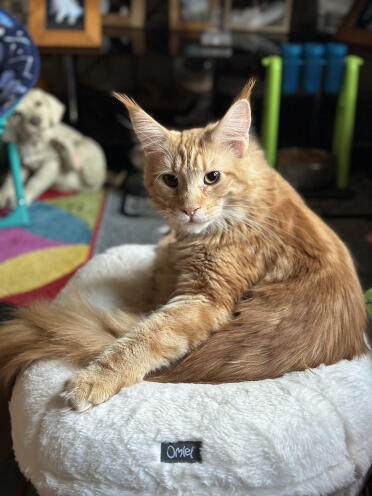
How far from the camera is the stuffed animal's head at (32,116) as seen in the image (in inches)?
107

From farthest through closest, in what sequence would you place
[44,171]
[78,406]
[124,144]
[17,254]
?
[124,144]
[44,171]
[17,254]
[78,406]

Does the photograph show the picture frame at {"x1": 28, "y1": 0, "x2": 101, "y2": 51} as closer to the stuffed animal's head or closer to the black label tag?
the stuffed animal's head

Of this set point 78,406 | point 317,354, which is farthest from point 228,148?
point 78,406

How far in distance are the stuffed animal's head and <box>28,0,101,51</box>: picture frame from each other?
0.39 m

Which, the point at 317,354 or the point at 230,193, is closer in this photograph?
the point at 317,354

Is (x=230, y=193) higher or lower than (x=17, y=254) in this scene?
higher

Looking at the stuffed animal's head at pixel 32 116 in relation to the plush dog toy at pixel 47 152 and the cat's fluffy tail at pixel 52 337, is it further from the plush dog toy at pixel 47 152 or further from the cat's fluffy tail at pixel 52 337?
the cat's fluffy tail at pixel 52 337

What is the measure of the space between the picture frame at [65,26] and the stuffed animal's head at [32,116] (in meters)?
0.39

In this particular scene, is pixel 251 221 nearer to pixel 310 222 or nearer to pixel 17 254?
pixel 310 222

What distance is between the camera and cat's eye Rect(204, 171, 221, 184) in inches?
48.6

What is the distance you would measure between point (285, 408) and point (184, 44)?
2458 millimetres

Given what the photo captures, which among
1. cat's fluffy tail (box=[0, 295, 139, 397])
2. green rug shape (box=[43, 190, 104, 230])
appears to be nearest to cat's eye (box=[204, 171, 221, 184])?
cat's fluffy tail (box=[0, 295, 139, 397])

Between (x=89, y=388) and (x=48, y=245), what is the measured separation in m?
1.45

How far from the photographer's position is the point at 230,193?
4.17ft
